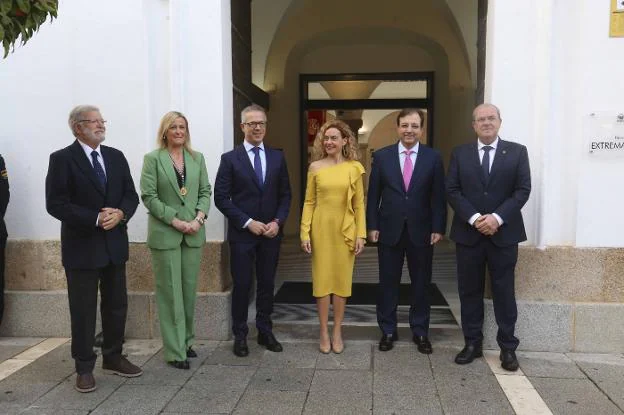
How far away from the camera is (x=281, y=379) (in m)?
3.99

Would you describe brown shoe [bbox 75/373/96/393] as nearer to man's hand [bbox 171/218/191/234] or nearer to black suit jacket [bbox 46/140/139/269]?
black suit jacket [bbox 46/140/139/269]

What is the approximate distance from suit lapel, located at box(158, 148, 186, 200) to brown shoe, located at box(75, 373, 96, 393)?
1.41 meters

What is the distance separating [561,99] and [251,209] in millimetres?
2658

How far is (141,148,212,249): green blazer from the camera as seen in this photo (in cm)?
408

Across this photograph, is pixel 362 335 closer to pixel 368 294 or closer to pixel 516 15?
pixel 368 294

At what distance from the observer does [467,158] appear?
422 centimetres

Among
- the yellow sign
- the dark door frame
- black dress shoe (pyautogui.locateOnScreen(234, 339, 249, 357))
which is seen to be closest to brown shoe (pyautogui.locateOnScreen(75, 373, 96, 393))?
black dress shoe (pyautogui.locateOnScreen(234, 339, 249, 357))

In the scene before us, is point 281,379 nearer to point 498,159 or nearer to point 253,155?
point 253,155

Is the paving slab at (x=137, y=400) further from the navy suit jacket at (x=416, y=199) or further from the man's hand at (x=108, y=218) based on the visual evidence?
the navy suit jacket at (x=416, y=199)

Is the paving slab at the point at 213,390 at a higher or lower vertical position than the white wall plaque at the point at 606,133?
lower

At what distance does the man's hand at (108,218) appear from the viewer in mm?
3752

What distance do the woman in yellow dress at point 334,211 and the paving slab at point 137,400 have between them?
137 cm

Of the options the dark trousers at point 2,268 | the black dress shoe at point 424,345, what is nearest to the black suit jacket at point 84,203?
the dark trousers at point 2,268

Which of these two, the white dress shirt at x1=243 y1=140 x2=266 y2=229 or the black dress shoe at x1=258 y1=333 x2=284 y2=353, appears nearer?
the white dress shirt at x1=243 y1=140 x2=266 y2=229
